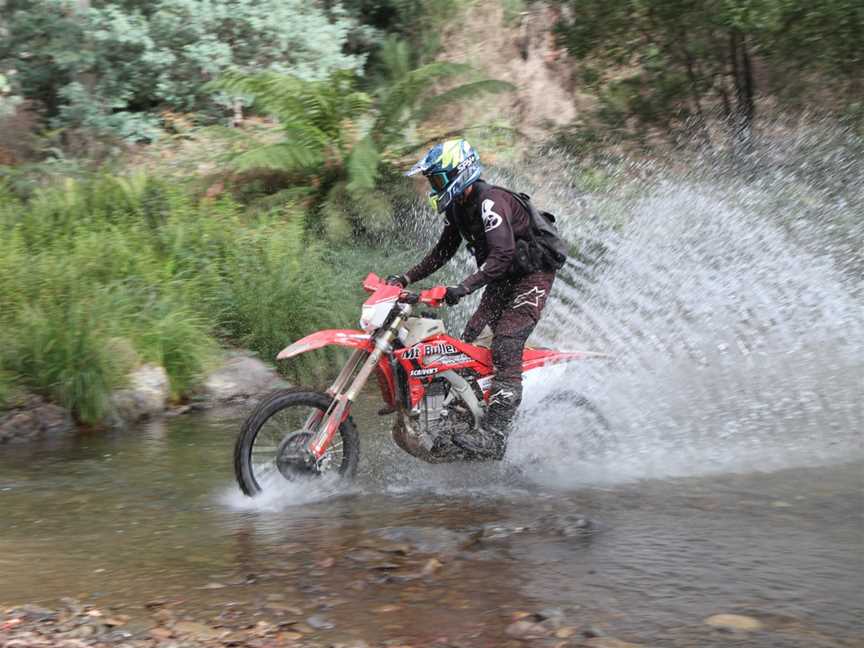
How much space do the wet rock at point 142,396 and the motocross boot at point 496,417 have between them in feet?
12.6

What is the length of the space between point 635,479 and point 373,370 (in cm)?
189

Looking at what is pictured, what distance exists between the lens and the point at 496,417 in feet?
21.8

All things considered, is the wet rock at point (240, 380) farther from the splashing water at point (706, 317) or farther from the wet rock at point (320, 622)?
the wet rock at point (320, 622)

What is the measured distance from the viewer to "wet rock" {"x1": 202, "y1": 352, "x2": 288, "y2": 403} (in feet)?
32.5

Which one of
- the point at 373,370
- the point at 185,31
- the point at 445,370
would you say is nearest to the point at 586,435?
the point at 445,370

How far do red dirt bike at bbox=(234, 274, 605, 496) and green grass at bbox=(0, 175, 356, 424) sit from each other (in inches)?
128

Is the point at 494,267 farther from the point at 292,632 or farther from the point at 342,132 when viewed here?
the point at 342,132

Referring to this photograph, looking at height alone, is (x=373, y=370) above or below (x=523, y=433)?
above

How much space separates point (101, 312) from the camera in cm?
948

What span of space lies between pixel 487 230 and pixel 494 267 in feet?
0.79

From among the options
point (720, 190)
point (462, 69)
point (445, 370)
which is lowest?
point (445, 370)

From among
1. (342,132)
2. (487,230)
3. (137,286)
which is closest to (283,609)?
(487,230)

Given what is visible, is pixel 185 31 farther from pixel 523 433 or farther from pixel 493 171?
pixel 523 433

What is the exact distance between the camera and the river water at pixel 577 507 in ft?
15.1
